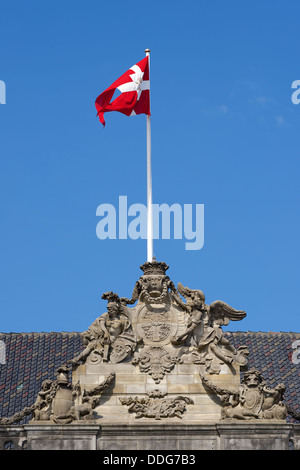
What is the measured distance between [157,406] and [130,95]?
12.0 metres

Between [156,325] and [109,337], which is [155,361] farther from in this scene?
[109,337]

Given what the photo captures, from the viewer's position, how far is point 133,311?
167 feet

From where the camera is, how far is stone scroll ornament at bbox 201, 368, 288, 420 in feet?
161

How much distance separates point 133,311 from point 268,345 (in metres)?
14.0

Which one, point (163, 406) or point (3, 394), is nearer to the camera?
point (163, 406)

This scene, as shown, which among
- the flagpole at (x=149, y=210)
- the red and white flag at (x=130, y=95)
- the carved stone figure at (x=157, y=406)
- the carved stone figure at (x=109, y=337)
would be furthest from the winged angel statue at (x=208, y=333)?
the red and white flag at (x=130, y=95)

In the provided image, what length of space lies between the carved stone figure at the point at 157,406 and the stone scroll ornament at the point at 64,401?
1.01m

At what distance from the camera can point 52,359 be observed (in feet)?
203

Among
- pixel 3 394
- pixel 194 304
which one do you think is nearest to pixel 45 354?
pixel 3 394

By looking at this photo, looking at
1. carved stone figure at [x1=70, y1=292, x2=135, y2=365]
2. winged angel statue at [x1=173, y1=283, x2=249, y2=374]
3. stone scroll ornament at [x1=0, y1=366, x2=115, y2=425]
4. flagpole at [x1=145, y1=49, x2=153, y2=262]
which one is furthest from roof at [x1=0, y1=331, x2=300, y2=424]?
flagpole at [x1=145, y1=49, x2=153, y2=262]

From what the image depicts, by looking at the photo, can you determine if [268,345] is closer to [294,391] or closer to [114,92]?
[294,391]

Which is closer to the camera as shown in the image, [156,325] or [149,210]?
[156,325]

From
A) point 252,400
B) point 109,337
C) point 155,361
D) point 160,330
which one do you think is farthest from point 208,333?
point 109,337
